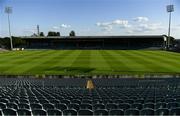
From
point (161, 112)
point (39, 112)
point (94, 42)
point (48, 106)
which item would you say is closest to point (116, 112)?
point (161, 112)

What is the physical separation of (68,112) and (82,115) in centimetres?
41

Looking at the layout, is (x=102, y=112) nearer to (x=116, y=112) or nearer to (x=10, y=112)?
(x=116, y=112)

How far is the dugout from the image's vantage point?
11469cm

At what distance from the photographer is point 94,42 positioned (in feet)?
398

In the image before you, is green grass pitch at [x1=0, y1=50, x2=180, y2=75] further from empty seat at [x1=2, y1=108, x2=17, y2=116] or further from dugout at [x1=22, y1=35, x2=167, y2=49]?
dugout at [x1=22, y1=35, x2=167, y2=49]

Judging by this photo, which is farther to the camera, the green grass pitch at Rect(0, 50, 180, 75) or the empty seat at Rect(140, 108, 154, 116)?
the green grass pitch at Rect(0, 50, 180, 75)

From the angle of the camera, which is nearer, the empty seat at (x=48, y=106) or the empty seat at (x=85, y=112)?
the empty seat at (x=85, y=112)

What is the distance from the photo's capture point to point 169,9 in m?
95.2

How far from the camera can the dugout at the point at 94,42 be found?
376 ft

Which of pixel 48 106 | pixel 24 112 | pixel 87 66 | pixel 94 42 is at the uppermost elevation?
pixel 94 42

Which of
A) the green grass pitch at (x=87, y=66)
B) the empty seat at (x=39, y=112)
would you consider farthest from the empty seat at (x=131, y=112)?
the green grass pitch at (x=87, y=66)

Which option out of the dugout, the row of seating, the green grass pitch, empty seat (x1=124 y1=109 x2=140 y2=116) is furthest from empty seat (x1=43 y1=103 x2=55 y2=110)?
the dugout

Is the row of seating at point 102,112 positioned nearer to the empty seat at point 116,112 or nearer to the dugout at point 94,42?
the empty seat at point 116,112

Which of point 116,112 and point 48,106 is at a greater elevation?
point 116,112
